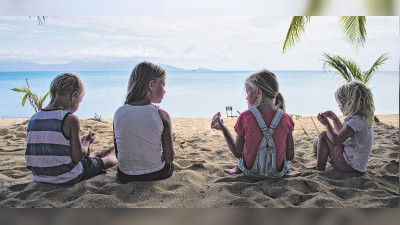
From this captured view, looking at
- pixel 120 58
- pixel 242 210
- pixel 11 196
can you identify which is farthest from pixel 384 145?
pixel 120 58

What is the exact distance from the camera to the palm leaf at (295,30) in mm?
6402

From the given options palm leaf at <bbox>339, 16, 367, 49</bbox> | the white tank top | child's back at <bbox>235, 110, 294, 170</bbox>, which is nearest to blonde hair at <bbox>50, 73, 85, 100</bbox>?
the white tank top

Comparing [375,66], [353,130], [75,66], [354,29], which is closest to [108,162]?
[353,130]

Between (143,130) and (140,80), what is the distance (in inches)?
17.6

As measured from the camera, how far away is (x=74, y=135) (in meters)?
2.83

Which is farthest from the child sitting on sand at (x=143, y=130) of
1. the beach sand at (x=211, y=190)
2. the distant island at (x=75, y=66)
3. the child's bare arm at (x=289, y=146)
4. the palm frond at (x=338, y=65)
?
the distant island at (x=75, y=66)

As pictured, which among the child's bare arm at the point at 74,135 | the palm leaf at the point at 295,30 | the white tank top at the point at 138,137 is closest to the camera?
the child's bare arm at the point at 74,135

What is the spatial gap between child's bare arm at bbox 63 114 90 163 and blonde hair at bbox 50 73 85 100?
242 millimetres

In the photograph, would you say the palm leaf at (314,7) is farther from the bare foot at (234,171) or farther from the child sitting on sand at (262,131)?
the bare foot at (234,171)

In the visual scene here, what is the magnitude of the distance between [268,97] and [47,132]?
1.92 meters

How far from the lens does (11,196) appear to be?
2.76 m

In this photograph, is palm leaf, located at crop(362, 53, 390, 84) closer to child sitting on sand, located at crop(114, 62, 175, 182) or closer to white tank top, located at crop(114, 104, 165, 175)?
child sitting on sand, located at crop(114, 62, 175, 182)

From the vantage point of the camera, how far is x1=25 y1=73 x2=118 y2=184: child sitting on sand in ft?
9.22

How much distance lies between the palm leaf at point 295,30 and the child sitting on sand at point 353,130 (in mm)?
3377
